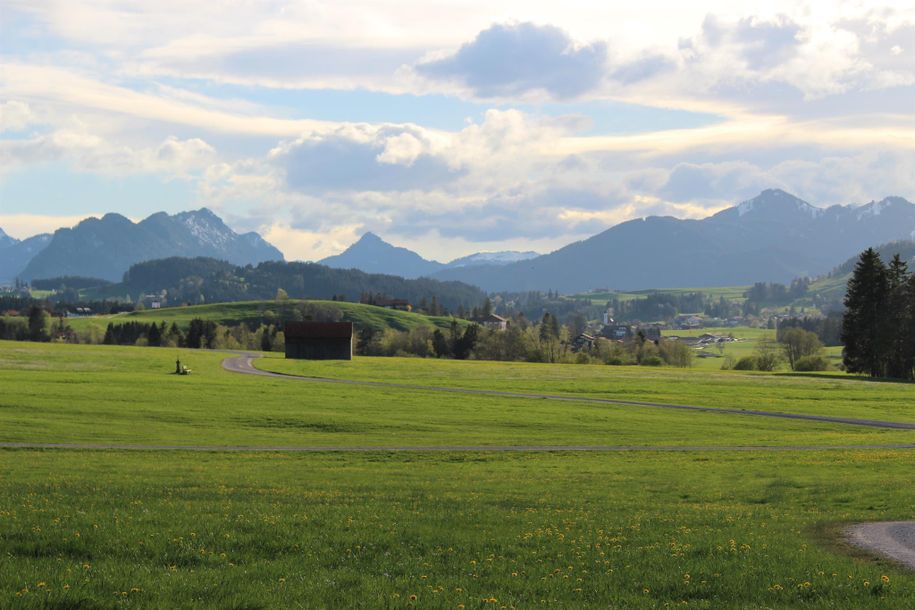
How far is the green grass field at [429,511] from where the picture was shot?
47.4 feet

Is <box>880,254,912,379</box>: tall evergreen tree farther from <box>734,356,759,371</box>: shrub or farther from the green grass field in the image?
the green grass field

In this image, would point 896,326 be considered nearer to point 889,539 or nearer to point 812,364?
point 812,364

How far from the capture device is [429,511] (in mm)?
23688

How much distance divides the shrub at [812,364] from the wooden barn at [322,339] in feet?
261

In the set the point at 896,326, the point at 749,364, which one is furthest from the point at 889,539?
the point at 749,364

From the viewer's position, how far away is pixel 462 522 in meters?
21.6

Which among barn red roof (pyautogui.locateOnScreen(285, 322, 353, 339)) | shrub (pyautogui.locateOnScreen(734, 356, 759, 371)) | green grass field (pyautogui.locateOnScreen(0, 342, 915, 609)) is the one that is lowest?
shrub (pyautogui.locateOnScreen(734, 356, 759, 371))

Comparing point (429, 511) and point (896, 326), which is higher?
point (896, 326)

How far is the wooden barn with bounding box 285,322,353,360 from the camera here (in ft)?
485

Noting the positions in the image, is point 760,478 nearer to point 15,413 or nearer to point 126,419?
point 126,419

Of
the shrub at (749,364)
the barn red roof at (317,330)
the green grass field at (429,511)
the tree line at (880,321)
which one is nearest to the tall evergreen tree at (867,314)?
the tree line at (880,321)

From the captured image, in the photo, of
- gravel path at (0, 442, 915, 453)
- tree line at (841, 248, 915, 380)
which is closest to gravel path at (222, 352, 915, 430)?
gravel path at (0, 442, 915, 453)

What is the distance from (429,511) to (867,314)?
117230 mm

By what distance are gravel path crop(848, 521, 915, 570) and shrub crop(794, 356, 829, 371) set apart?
468ft
